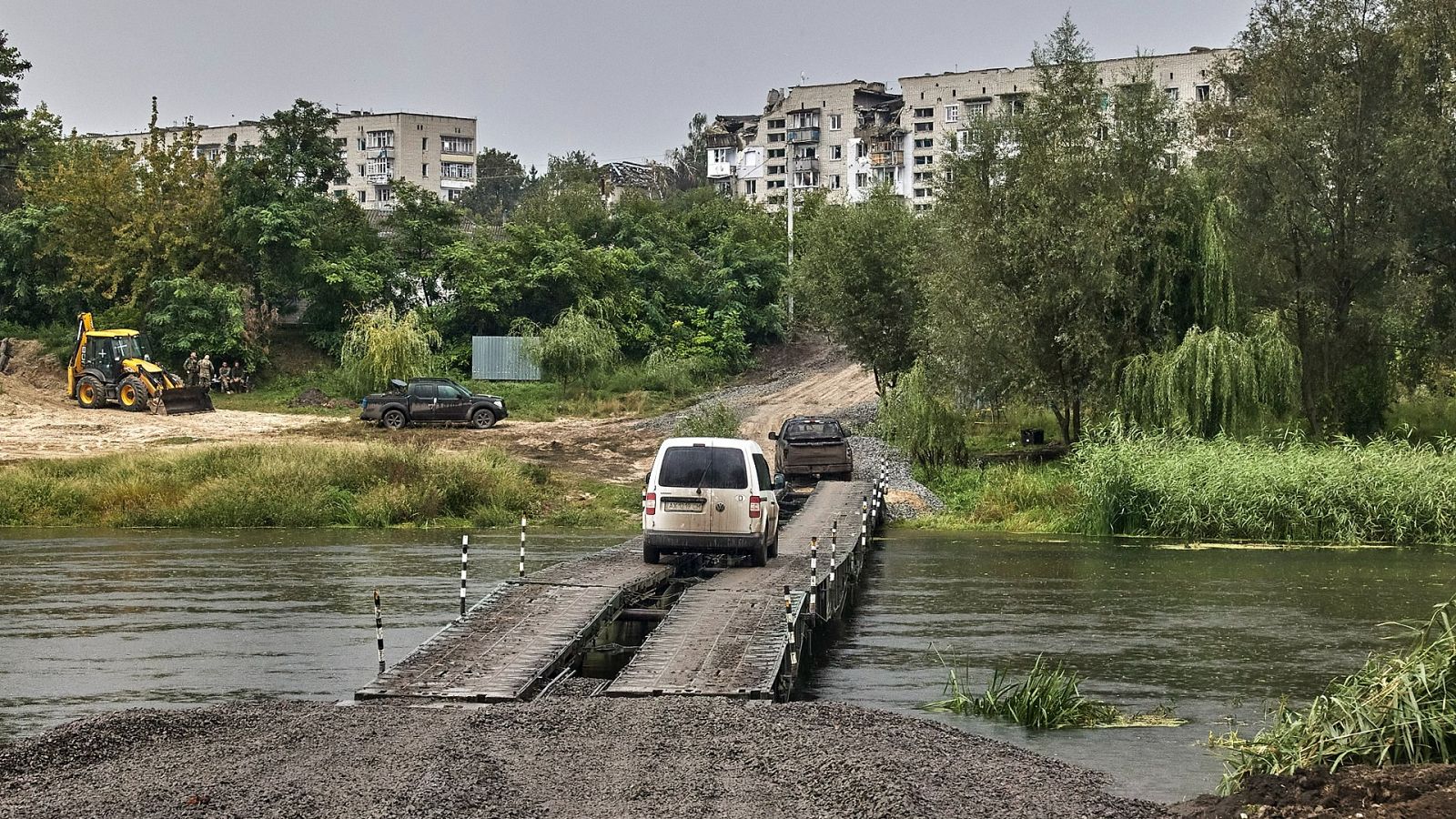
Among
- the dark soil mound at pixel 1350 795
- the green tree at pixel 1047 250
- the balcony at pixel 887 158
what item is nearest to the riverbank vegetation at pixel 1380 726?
the dark soil mound at pixel 1350 795

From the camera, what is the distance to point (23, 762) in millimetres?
13281

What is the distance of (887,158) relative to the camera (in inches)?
5802

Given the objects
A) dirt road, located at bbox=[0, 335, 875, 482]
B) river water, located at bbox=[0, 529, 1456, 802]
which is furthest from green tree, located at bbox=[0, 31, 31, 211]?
river water, located at bbox=[0, 529, 1456, 802]

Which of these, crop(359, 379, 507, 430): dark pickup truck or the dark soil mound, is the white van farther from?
crop(359, 379, 507, 430): dark pickup truck

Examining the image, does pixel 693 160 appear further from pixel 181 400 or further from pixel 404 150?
pixel 181 400

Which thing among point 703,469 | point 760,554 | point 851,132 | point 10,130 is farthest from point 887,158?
point 703,469

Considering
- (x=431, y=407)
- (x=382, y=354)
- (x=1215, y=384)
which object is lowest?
(x=431, y=407)

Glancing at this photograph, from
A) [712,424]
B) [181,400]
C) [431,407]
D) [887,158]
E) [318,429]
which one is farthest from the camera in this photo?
[887,158]

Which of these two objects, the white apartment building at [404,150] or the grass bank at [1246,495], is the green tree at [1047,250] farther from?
the white apartment building at [404,150]

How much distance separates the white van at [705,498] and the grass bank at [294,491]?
16287 mm

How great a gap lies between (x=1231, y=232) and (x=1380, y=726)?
1352 inches

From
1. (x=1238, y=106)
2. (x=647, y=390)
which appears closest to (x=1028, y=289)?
(x=1238, y=106)

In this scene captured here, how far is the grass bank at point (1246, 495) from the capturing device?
35.7 m

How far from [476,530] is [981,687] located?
22.6 metres
